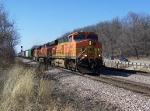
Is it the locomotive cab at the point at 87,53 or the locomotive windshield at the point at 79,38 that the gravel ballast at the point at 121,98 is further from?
the locomotive windshield at the point at 79,38

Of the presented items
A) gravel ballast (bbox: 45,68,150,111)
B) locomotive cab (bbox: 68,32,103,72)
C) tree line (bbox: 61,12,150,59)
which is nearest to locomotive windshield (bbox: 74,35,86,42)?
locomotive cab (bbox: 68,32,103,72)

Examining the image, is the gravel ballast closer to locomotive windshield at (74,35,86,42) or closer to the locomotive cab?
the locomotive cab

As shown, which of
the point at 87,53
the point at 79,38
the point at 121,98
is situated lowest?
the point at 121,98

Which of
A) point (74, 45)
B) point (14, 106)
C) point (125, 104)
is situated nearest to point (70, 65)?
point (74, 45)

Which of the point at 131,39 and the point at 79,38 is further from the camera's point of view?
the point at 131,39

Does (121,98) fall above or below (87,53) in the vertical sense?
below

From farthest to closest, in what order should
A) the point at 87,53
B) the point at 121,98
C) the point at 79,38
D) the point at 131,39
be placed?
1. the point at 131,39
2. the point at 79,38
3. the point at 87,53
4. the point at 121,98

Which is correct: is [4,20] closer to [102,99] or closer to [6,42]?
[6,42]

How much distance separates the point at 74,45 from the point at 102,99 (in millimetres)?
9420

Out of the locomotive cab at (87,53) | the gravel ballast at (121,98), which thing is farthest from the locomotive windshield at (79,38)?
the gravel ballast at (121,98)

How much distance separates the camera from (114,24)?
10844cm

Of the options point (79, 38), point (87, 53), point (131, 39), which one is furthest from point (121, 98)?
point (131, 39)

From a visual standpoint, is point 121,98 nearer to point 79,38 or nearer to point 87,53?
point 87,53

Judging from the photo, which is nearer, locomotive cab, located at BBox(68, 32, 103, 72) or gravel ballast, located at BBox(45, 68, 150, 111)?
gravel ballast, located at BBox(45, 68, 150, 111)
